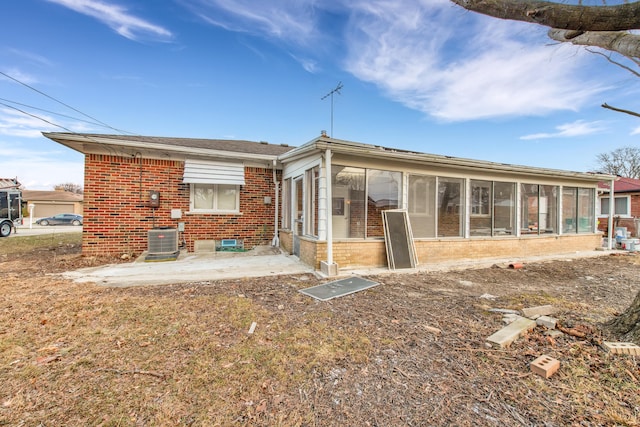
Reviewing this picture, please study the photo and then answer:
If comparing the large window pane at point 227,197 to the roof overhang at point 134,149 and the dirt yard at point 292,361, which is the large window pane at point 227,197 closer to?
the roof overhang at point 134,149

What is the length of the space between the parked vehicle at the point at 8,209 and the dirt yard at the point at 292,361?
1372cm

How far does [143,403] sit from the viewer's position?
1.87 metres

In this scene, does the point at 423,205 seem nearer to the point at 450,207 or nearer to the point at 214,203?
the point at 450,207

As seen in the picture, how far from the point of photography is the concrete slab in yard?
9.18 feet

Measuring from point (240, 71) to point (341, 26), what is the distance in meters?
4.38

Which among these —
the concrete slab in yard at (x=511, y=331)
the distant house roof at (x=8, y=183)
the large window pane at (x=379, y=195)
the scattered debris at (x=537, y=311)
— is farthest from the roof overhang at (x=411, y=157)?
the distant house roof at (x=8, y=183)

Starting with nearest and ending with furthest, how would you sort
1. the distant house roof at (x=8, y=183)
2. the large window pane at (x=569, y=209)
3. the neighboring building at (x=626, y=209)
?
the large window pane at (x=569, y=209) → the neighboring building at (x=626, y=209) → the distant house roof at (x=8, y=183)

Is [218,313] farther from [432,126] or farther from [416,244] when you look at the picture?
[432,126]

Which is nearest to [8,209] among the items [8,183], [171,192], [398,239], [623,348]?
[8,183]

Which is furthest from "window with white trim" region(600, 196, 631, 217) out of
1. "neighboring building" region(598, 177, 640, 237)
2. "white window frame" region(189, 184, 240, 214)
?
"white window frame" region(189, 184, 240, 214)

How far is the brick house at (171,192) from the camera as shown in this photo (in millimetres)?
6691

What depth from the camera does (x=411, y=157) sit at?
20.9 feet

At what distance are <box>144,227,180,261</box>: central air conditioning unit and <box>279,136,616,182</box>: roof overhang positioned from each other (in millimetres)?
3533

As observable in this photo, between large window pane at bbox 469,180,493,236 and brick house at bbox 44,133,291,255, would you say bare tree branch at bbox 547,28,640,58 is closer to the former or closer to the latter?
large window pane at bbox 469,180,493,236
